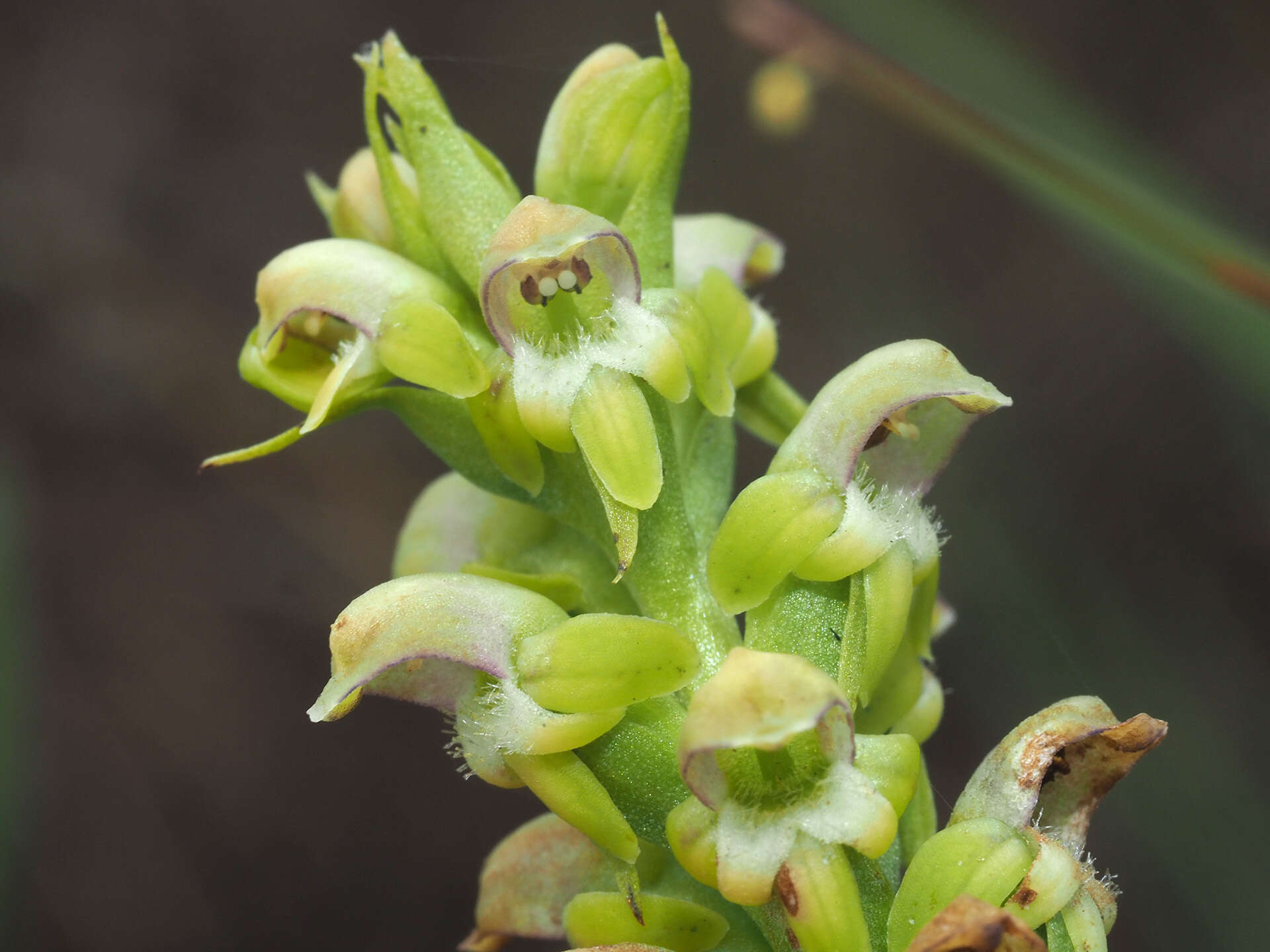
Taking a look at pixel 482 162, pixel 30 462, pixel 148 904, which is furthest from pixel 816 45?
pixel 148 904

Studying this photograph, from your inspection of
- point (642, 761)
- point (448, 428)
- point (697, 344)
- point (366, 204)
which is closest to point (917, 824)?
point (642, 761)

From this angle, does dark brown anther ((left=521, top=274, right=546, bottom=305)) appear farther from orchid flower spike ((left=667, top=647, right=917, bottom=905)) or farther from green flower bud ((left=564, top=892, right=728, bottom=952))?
green flower bud ((left=564, top=892, right=728, bottom=952))

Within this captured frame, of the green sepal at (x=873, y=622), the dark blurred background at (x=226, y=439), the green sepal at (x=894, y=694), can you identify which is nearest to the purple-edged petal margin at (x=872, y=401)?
the green sepal at (x=873, y=622)

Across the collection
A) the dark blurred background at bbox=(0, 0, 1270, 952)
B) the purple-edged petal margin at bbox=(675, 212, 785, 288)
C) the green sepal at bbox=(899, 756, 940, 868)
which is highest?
the purple-edged petal margin at bbox=(675, 212, 785, 288)

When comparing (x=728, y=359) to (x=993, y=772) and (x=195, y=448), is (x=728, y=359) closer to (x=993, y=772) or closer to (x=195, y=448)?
(x=993, y=772)

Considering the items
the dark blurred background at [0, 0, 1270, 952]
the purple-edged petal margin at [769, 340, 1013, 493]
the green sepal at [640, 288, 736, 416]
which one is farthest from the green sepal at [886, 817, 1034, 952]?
the dark blurred background at [0, 0, 1270, 952]

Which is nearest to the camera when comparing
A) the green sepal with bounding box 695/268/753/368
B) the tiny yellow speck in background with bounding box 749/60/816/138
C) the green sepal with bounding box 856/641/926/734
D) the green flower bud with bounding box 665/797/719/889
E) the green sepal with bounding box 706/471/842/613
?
the green flower bud with bounding box 665/797/719/889

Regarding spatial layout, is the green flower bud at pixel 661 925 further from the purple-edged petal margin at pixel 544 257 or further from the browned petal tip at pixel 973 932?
the purple-edged petal margin at pixel 544 257

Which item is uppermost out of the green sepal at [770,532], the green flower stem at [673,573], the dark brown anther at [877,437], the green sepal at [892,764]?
the dark brown anther at [877,437]
